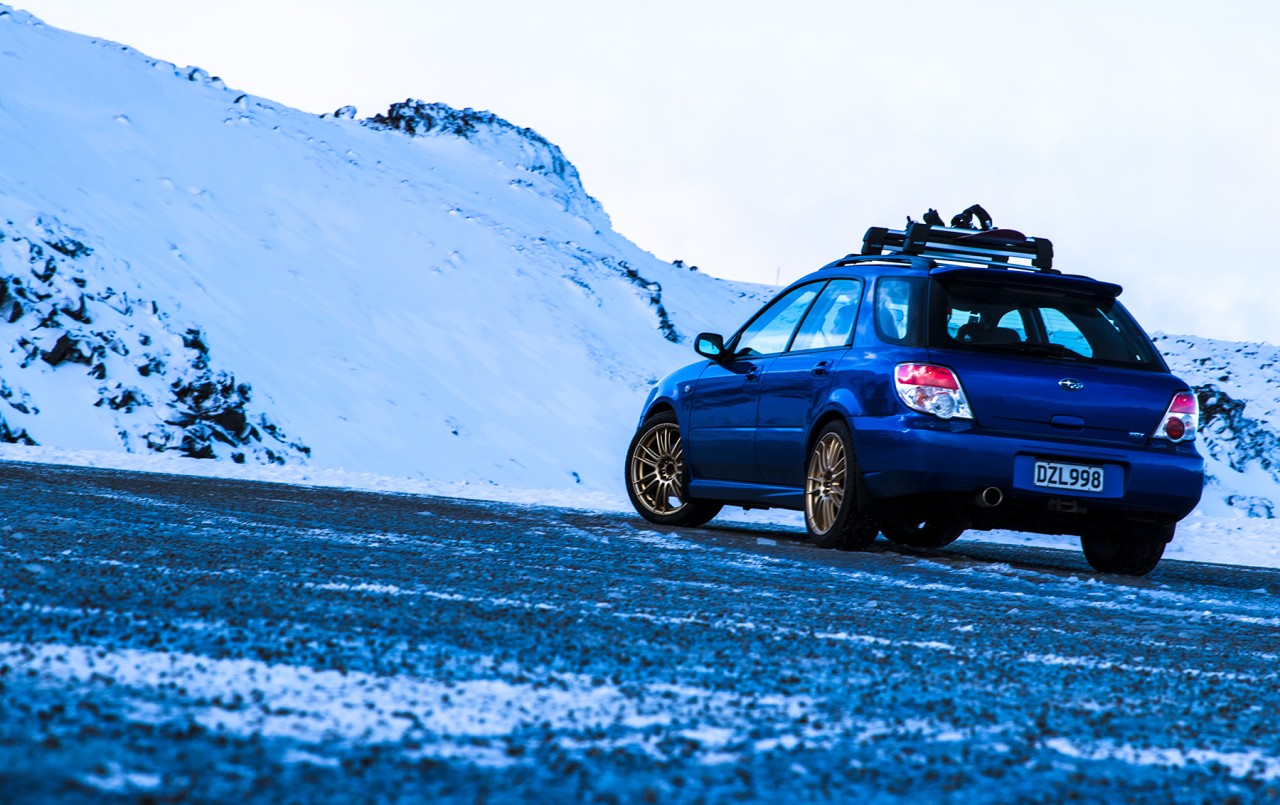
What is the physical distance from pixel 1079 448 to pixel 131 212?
37706 millimetres

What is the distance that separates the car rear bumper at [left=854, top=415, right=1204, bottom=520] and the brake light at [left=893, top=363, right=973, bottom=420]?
52 mm

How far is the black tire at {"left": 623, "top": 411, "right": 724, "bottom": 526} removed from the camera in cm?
1048

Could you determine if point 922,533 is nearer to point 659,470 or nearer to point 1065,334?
point 659,470

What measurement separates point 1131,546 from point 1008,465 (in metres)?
1.21

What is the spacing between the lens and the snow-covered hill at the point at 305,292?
29.4 m

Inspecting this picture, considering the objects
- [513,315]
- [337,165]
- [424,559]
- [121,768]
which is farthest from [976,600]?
[337,165]

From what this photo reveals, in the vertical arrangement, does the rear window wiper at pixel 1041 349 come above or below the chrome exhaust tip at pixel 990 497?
above

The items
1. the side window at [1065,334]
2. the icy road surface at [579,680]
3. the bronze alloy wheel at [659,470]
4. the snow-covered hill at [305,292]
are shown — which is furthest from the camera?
the snow-covered hill at [305,292]

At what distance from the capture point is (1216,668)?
4539mm

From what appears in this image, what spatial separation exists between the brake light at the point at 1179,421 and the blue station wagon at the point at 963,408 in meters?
0.01

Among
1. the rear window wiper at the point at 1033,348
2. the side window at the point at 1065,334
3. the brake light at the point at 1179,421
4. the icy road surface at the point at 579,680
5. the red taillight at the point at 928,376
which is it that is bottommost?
the icy road surface at the point at 579,680

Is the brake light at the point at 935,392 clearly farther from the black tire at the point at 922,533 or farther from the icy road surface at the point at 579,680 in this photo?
the black tire at the point at 922,533

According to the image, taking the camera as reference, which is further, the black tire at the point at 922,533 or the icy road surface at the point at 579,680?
the black tire at the point at 922,533

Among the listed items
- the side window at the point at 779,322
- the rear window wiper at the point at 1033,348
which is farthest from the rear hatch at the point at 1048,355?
the side window at the point at 779,322
